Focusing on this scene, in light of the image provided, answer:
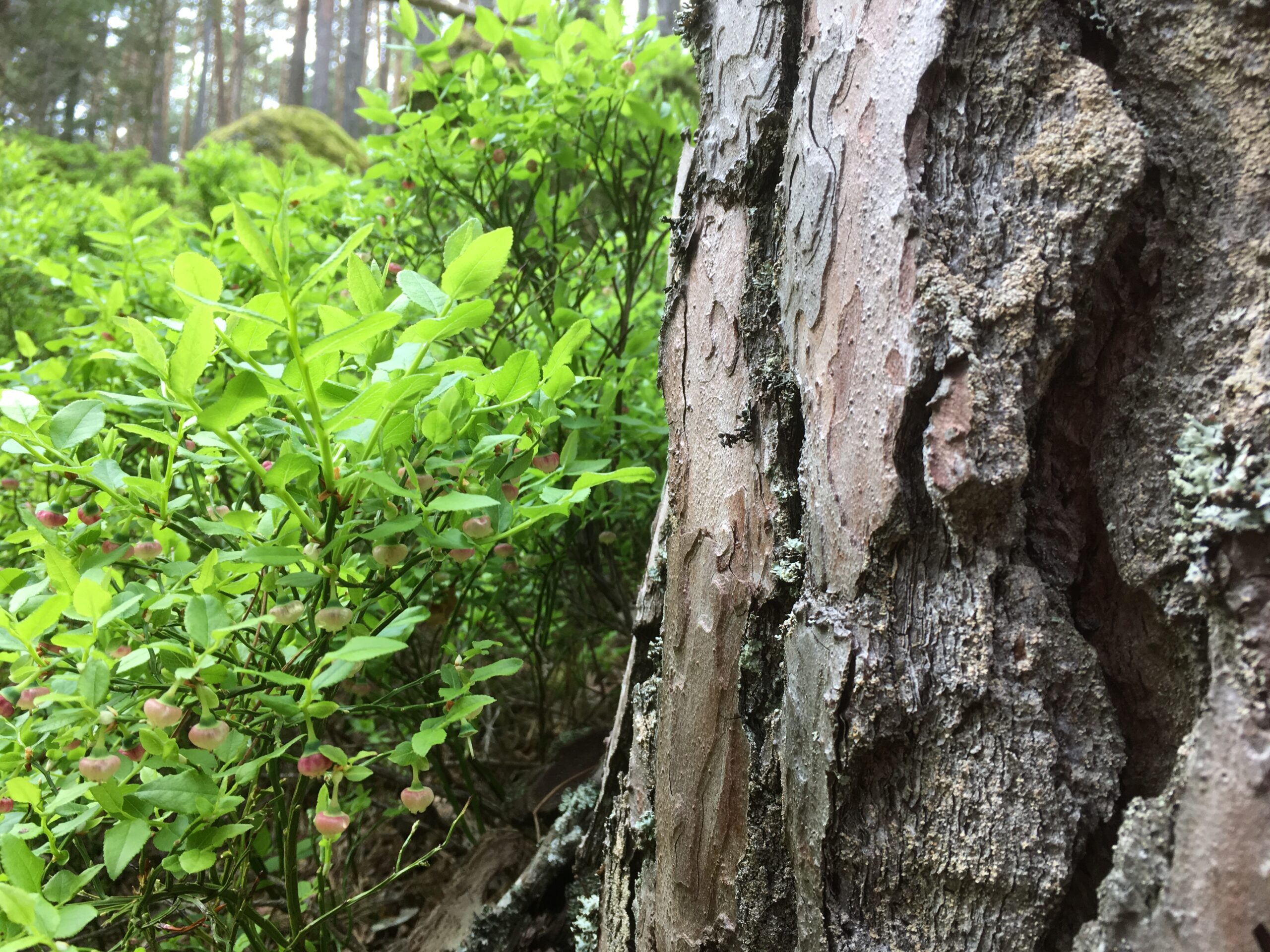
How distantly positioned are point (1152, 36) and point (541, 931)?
1449mm

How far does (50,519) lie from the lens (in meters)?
0.90

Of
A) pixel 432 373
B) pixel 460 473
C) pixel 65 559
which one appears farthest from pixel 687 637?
pixel 65 559

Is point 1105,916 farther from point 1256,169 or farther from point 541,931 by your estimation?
point 541,931

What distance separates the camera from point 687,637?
2.98 feet

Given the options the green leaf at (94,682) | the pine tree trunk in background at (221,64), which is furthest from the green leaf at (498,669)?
the pine tree trunk in background at (221,64)

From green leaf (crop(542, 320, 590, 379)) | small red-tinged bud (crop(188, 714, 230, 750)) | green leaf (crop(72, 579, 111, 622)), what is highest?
green leaf (crop(542, 320, 590, 379))

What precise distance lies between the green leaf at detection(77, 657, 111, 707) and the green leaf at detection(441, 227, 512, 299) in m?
0.48

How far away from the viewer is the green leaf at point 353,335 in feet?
2.10

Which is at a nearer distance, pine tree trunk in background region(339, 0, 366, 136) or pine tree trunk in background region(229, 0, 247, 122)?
pine tree trunk in background region(339, 0, 366, 136)

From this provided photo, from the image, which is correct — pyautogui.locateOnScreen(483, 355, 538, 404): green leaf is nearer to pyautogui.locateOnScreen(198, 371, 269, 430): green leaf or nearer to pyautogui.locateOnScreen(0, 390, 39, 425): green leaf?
pyautogui.locateOnScreen(198, 371, 269, 430): green leaf

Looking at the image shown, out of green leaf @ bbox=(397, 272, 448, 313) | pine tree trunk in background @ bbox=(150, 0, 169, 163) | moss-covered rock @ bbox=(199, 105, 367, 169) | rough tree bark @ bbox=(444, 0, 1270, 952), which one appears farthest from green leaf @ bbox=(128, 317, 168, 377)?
pine tree trunk in background @ bbox=(150, 0, 169, 163)

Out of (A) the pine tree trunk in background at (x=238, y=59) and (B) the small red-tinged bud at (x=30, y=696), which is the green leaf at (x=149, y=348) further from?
(A) the pine tree trunk in background at (x=238, y=59)

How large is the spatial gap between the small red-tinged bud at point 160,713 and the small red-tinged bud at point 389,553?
0.75ft

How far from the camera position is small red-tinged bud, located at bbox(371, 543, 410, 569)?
77 cm
